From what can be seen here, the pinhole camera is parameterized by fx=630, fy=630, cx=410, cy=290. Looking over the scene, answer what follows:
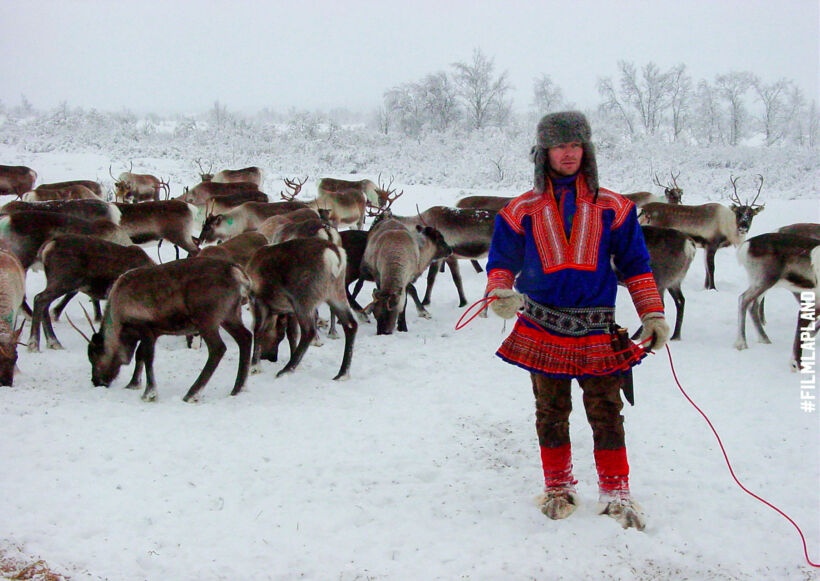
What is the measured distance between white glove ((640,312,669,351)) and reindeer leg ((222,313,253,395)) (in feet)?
11.9

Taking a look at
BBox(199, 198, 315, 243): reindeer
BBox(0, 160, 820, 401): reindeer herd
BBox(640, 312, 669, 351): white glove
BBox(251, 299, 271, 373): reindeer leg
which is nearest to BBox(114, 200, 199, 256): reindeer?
BBox(0, 160, 820, 401): reindeer herd

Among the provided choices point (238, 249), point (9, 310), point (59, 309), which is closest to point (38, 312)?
point (9, 310)

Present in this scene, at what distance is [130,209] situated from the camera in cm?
1098

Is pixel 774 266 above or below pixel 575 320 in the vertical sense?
below

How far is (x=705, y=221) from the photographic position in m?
11.8

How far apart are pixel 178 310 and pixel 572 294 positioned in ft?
11.8

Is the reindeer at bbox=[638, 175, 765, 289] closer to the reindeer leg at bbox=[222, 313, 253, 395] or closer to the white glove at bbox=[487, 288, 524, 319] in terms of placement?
the reindeer leg at bbox=[222, 313, 253, 395]

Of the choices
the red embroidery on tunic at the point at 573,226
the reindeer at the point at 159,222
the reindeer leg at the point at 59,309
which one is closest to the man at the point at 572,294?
the red embroidery on tunic at the point at 573,226

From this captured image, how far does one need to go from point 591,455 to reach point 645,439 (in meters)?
0.60

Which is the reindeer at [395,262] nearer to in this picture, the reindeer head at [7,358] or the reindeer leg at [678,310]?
the reindeer leg at [678,310]

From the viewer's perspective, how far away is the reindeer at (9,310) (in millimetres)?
5703

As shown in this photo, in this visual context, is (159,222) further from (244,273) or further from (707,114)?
(707,114)

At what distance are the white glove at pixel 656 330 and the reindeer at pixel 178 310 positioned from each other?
142 inches

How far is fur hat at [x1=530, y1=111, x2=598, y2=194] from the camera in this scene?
11.2 ft
